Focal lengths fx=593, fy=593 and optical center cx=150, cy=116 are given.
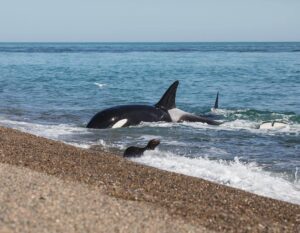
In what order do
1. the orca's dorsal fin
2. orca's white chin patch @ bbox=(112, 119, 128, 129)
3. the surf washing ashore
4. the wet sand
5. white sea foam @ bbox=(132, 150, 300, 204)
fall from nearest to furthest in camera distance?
the wet sand < white sea foam @ bbox=(132, 150, 300, 204) < the surf washing ashore < orca's white chin patch @ bbox=(112, 119, 128, 129) < the orca's dorsal fin

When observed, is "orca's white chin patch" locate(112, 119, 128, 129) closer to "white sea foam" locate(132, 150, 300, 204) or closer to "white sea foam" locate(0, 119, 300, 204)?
"white sea foam" locate(0, 119, 300, 204)

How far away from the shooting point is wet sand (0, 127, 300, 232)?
22.6 ft

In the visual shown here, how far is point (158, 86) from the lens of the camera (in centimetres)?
4384

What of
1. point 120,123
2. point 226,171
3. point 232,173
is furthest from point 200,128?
point 232,173

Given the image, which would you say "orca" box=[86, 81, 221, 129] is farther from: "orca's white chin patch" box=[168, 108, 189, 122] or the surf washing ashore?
the surf washing ashore

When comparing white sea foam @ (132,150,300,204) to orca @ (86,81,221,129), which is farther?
orca @ (86,81,221,129)

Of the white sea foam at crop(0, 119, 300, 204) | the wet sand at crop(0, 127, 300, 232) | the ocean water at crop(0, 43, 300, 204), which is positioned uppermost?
the wet sand at crop(0, 127, 300, 232)

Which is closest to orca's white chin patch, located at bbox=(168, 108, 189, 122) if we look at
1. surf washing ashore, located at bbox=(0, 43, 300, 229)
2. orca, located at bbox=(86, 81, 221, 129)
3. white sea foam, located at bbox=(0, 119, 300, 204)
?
orca, located at bbox=(86, 81, 221, 129)

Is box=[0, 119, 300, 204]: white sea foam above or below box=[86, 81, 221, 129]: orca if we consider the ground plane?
above

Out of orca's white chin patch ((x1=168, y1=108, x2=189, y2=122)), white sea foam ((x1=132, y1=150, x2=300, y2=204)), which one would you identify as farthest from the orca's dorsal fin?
white sea foam ((x1=132, y1=150, x2=300, y2=204))

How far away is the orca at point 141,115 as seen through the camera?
19.8 meters

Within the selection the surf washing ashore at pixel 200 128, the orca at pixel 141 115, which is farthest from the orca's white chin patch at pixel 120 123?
Result: the surf washing ashore at pixel 200 128

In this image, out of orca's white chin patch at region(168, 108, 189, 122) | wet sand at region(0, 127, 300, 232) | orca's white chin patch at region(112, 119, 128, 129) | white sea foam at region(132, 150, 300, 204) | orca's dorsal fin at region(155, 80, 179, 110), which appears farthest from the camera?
orca's white chin patch at region(168, 108, 189, 122)

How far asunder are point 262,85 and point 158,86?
24.8 ft
